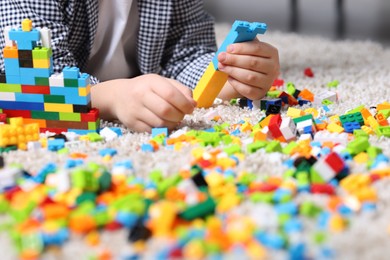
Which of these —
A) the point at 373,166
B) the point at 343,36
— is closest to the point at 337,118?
the point at 373,166

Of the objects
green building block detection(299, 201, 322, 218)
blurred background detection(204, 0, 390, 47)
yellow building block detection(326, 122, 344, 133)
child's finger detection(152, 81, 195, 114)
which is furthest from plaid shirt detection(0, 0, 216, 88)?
blurred background detection(204, 0, 390, 47)

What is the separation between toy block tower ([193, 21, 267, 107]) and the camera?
0.97 metres

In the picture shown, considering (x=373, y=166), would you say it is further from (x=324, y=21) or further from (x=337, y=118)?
(x=324, y=21)

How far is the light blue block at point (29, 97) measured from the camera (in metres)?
0.92

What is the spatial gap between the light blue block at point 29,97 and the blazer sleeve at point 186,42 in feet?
1.26

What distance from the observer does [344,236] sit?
1.98ft

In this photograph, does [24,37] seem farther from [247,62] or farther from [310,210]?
[310,210]

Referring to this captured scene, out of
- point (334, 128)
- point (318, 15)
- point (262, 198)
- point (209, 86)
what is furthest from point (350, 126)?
point (318, 15)

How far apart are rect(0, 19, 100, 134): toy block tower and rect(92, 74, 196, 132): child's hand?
0.05 meters

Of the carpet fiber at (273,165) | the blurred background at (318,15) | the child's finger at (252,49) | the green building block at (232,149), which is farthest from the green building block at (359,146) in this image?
the blurred background at (318,15)

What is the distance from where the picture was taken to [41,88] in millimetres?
915

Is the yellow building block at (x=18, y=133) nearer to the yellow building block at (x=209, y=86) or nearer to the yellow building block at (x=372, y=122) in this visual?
the yellow building block at (x=209, y=86)

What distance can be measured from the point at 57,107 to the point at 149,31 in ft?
1.17

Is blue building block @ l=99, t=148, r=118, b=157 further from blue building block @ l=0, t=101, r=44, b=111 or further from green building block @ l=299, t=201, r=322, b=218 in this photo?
green building block @ l=299, t=201, r=322, b=218
